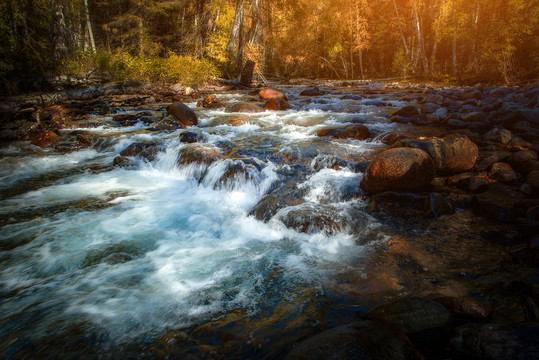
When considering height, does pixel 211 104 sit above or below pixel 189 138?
above

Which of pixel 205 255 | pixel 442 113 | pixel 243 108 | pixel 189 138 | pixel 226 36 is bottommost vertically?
pixel 205 255

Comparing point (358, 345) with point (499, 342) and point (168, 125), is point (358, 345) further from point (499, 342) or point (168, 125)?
point (168, 125)

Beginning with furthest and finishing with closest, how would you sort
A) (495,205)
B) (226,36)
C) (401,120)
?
(226,36) < (401,120) < (495,205)

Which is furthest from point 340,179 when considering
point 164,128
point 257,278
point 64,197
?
point 164,128

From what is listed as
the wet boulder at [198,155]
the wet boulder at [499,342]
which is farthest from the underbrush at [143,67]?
the wet boulder at [499,342]

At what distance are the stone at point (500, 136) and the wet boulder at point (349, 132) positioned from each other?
2889mm

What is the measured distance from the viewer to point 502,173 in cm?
472

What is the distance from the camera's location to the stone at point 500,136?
6.23 m

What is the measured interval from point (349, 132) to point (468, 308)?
6.49 metres

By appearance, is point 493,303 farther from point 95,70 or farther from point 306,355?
point 95,70

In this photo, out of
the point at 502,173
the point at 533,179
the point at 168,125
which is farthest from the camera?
the point at 168,125

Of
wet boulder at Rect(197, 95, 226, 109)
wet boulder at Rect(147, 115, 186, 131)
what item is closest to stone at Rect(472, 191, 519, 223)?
wet boulder at Rect(147, 115, 186, 131)

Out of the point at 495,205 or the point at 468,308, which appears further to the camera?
the point at 495,205

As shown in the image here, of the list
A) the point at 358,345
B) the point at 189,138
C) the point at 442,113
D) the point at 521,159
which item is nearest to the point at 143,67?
the point at 189,138
